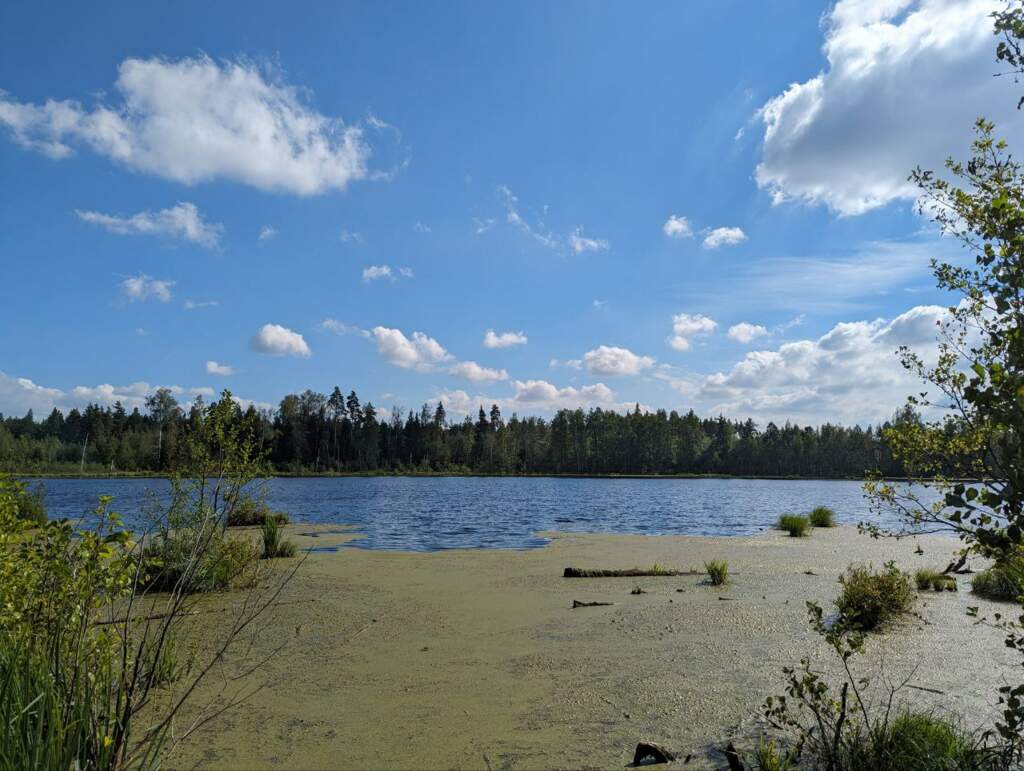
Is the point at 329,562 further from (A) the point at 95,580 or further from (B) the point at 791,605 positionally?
(A) the point at 95,580

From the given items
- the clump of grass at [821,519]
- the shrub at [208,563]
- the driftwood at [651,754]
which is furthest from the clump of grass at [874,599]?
the clump of grass at [821,519]

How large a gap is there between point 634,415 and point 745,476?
25286 millimetres

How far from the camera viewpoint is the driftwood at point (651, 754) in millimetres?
4914

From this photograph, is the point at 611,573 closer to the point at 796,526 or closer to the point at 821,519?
the point at 796,526

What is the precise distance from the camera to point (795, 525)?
25.0m

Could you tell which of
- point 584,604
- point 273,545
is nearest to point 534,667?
point 584,604

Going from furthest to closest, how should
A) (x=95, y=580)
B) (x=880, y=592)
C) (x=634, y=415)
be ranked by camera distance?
(x=634, y=415), (x=880, y=592), (x=95, y=580)

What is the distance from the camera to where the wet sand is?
17.3ft

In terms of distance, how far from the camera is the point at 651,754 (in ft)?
16.3

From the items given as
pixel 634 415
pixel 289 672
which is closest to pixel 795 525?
pixel 289 672

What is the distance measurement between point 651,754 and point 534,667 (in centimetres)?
260

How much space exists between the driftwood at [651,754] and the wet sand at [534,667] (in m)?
0.12

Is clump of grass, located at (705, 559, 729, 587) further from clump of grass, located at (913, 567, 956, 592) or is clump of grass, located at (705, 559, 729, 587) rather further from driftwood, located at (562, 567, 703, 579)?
clump of grass, located at (913, 567, 956, 592)

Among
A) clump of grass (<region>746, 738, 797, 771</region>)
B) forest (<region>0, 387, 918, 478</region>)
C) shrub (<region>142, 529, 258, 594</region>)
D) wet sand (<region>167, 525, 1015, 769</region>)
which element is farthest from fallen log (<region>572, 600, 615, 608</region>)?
forest (<region>0, 387, 918, 478</region>)
